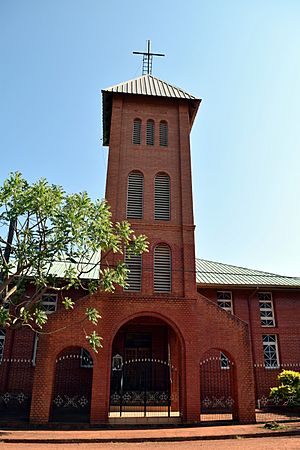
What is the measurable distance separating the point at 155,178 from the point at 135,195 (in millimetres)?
1340

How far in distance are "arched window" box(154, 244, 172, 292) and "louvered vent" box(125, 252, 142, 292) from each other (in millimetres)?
662

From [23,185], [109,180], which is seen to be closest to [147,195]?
[109,180]

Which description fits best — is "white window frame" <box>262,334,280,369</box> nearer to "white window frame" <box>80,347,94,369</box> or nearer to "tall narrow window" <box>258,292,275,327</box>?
"tall narrow window" <box>258,292,275,327</box>

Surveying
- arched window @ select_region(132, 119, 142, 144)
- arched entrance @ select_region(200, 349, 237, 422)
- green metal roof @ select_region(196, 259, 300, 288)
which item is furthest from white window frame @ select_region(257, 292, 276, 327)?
arched window @ select_region(132, 119, 142, 144)

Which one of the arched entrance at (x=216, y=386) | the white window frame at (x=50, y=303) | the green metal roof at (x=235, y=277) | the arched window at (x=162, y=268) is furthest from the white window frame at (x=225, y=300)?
the white window frame at (x=50, y=303)

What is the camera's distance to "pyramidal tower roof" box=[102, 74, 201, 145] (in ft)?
59.1

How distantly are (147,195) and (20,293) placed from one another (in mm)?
6734

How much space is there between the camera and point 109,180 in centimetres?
1590

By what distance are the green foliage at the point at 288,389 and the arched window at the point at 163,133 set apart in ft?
39.8

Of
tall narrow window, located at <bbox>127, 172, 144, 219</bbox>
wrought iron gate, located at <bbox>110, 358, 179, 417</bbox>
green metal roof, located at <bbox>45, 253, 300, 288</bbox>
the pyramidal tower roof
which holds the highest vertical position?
the pyramidal tower roof

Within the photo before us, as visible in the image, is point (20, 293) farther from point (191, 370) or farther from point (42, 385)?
point (191, 370)

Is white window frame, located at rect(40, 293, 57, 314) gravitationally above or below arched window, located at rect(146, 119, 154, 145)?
below

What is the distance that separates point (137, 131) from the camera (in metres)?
17.7

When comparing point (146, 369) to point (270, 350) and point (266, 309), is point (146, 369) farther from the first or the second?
point (266, 309)
